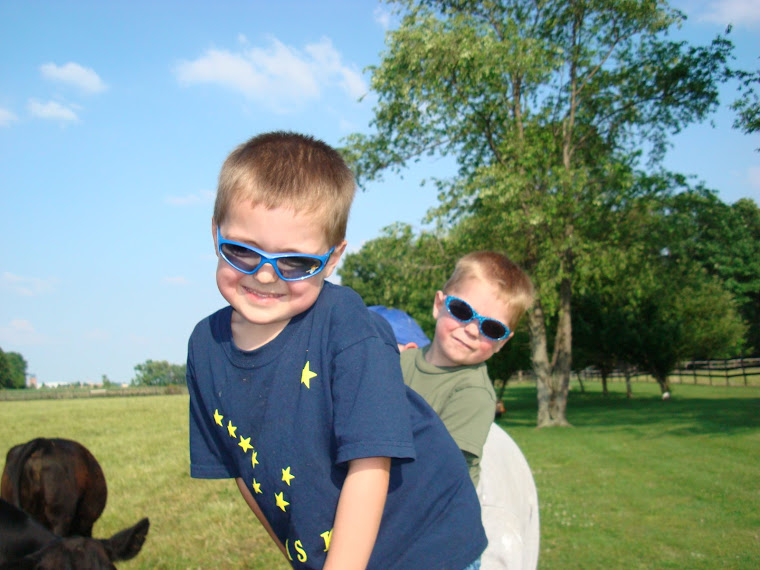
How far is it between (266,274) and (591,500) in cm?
1129

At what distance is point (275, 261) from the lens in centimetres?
191

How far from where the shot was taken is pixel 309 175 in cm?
191

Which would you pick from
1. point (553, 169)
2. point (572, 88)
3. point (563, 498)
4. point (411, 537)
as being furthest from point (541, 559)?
point (572, 88)

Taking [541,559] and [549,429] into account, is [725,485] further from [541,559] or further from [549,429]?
[549,429]

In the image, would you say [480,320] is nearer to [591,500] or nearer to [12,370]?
[591,500]

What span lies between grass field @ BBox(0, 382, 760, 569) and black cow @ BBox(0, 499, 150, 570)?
4.82 meters

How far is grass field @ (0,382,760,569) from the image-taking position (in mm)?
8266

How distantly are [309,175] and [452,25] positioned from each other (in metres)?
25.1

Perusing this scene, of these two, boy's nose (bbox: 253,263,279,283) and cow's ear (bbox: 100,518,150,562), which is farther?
cow's ear (bbox: 100,518,150,562)

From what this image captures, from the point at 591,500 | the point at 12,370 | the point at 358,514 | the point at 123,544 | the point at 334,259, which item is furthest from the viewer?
the point at 12,370

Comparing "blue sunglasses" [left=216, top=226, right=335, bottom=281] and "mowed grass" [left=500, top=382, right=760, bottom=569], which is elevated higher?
"blue sunglasses" [left=216, top=226, right=335, bottom=281]

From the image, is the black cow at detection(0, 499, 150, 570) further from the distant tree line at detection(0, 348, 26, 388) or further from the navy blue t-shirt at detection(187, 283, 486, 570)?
the distant tree line at detection(0, 348, 26, 388)

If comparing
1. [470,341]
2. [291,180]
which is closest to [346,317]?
[291,180]

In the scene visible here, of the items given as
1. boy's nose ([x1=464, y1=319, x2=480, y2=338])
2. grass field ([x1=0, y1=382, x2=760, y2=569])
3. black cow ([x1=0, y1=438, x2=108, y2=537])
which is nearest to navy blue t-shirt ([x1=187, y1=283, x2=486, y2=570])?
boy's nose ([x1=464, y1=319, x2=480, y2=338])
